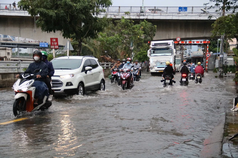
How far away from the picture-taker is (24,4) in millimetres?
23109

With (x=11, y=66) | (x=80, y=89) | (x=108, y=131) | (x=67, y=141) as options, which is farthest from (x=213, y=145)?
(x=11, y=66)

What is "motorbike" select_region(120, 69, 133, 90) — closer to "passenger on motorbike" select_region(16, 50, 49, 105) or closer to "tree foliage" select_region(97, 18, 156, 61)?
"passenger on motorbike" select_region(16, 50, 49, 105)

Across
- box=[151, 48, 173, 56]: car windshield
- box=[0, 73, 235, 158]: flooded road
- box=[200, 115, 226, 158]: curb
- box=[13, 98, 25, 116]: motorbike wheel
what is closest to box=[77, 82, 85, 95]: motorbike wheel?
box=[0, 73, 235, 158]: flooded road

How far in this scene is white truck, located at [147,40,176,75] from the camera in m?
35.3

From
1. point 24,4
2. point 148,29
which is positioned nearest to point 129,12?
point 148,29

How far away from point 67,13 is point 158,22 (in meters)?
21.4

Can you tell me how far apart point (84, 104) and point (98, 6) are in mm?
14828

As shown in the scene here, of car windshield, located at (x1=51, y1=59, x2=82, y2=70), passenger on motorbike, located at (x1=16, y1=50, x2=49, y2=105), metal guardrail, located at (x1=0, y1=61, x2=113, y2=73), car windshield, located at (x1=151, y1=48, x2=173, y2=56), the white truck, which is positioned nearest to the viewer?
passenger on motorbike, located at (x1=16, y1=50, x2=49, y2=105)

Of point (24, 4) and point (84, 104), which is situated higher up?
point (24, 4)

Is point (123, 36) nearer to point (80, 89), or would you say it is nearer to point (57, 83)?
point (80, 89)

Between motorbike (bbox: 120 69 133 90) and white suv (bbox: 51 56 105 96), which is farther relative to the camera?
motorbike (bbox: 120 69 133 90)

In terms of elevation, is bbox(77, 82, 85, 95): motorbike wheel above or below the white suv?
below

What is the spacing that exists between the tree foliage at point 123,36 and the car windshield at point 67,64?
2363cm

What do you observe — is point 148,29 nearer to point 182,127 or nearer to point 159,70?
point 159,70
